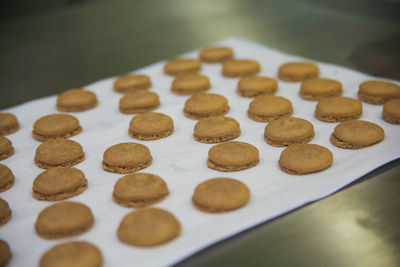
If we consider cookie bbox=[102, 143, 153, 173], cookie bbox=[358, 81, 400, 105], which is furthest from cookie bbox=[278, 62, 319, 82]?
cookie bbox=[102, 143, 153, 173]

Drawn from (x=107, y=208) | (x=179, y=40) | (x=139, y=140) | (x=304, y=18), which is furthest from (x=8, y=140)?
(x=304, y=18)

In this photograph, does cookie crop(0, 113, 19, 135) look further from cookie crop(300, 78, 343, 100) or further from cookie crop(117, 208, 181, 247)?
cookie crop(300, 78, 343, 100)

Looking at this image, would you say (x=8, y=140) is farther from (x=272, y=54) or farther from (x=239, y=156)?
(x=272, y=54)

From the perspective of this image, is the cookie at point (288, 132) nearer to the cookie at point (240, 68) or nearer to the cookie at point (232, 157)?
the cookie at point (232, 157)

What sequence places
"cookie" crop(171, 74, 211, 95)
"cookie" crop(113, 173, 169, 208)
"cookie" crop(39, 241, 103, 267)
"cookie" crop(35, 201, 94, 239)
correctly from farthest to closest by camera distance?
1. "cookie" crop(171, 74, 211, 95)
2. "cookie" crop(113, 173, 169, 208)
3. "cookie" crop(35, 201, 94, 239)
4. "cookie" crop(39, 241, 103, 267)

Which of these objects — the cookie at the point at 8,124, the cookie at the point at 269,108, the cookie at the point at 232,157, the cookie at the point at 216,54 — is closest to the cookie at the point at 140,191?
the cookie at the point at 232,157
